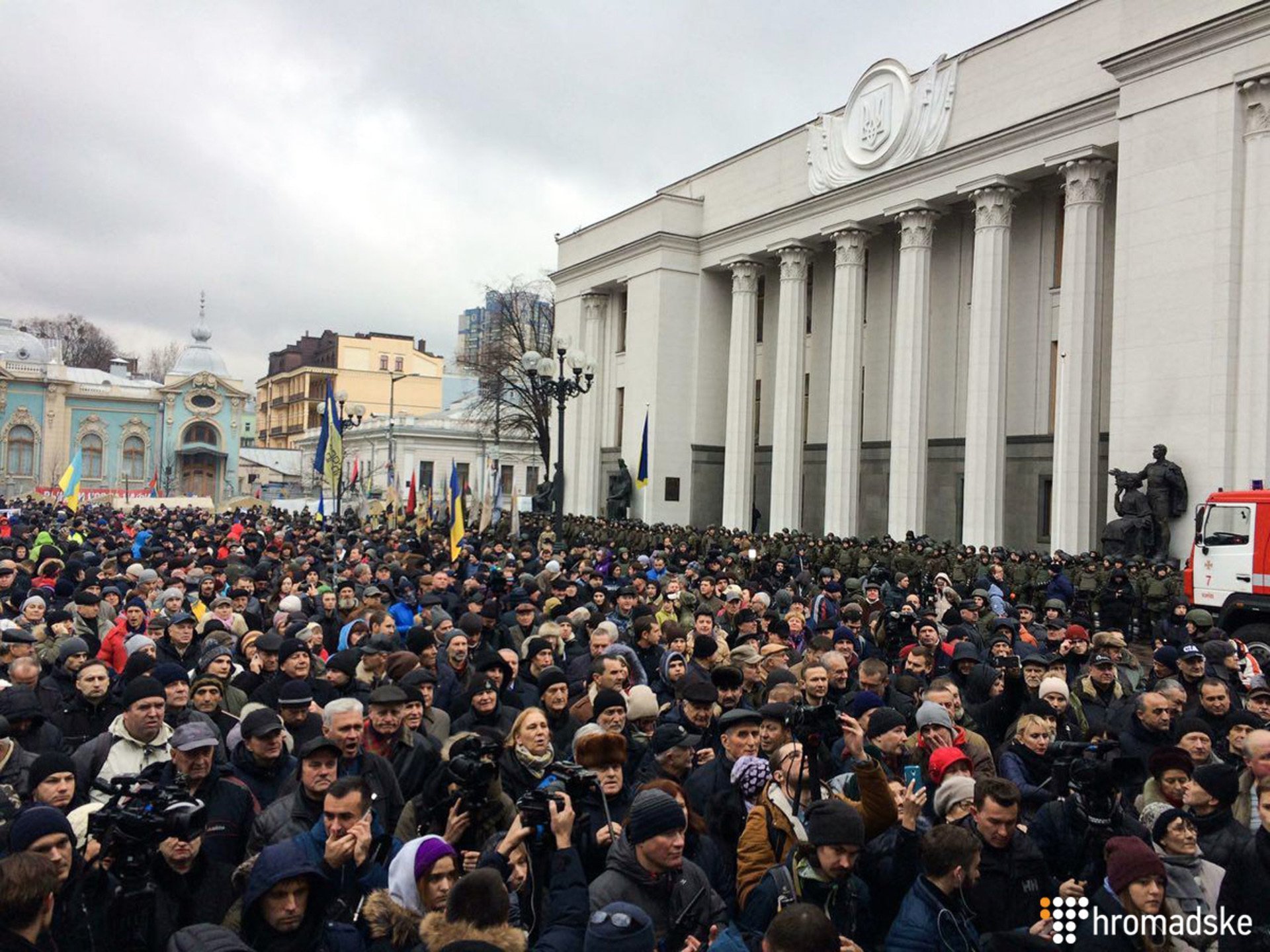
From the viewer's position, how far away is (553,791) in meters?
4.13

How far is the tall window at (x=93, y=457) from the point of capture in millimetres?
73375

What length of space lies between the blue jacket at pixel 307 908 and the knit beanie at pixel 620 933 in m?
0.88

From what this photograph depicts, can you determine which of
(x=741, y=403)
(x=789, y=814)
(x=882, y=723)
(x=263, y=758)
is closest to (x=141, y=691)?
(x=263, y=758)

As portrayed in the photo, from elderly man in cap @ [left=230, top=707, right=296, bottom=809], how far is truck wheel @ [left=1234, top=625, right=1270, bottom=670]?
12867mm

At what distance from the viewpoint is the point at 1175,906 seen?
4051 millimetres

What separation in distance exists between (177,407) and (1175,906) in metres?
80.5

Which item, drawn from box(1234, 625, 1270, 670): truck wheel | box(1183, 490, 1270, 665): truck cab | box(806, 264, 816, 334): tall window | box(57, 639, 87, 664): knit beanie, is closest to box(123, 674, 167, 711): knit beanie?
box(57, 639, 87, 664): knit beanie

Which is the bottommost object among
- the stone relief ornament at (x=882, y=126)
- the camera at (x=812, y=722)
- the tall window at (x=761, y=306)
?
the camera at (x=812, y=722)

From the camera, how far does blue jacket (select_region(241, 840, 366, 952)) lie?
12.3 feet

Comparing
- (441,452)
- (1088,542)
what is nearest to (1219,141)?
(1088,542)

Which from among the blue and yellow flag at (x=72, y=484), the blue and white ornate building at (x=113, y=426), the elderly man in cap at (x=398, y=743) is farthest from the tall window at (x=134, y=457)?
the elderly man in cap at (x=398, y=743)

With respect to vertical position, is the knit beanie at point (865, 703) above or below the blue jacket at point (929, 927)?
above

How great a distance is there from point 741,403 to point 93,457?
55528 millimetres

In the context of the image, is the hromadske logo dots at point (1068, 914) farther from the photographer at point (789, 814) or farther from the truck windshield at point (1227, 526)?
the truck windshield at point (1227, 526)
